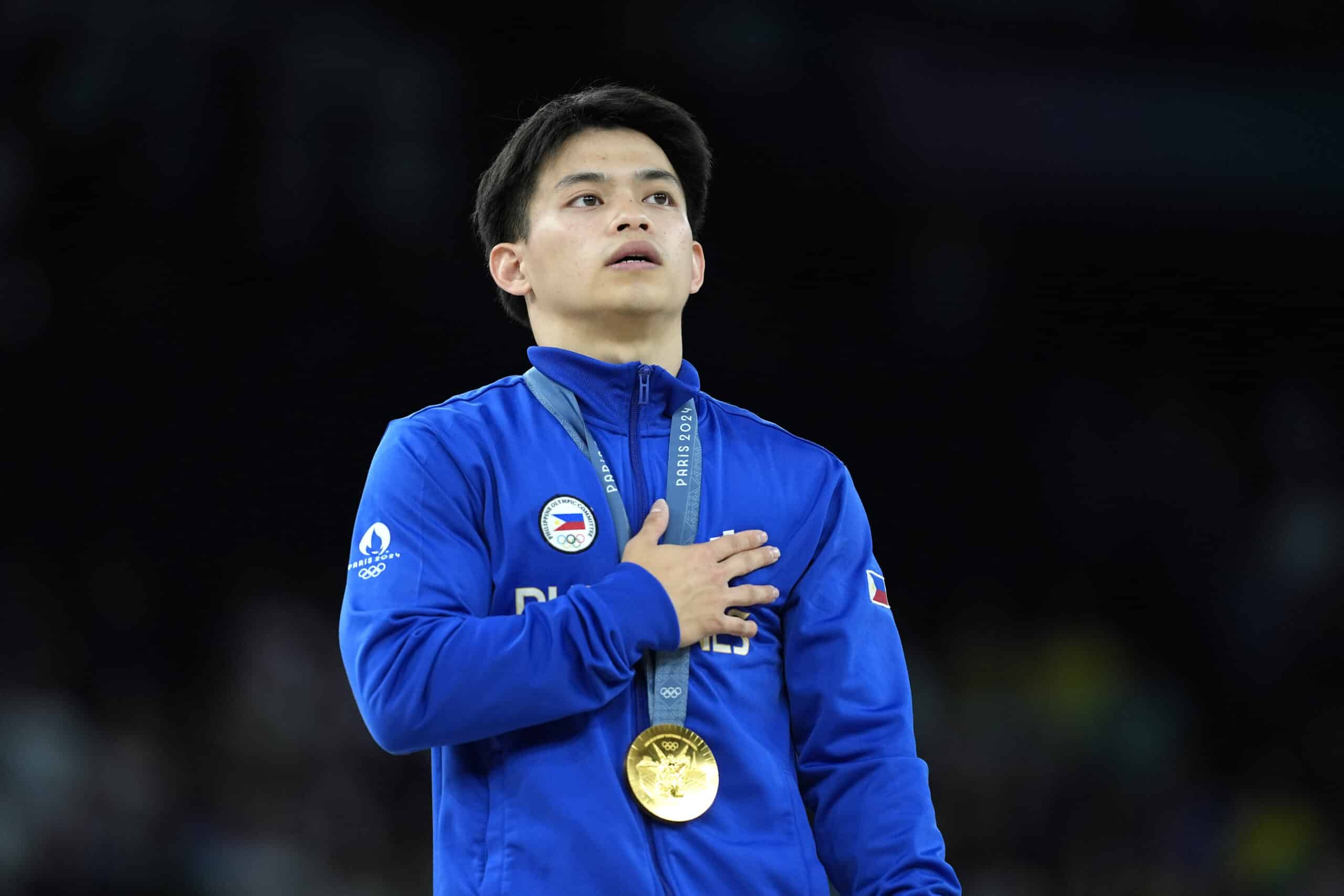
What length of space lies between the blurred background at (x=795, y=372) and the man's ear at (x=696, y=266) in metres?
3.45

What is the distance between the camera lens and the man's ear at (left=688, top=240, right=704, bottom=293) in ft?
8.97

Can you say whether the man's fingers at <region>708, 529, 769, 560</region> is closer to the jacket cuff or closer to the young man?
the young man

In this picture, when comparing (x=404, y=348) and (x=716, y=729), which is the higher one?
(x=404, y=348)

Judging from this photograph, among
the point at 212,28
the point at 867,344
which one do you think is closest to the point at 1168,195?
the point at 867,344

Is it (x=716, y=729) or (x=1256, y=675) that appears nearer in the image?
(x=716, y=729)

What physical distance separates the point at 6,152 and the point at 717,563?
521 cm

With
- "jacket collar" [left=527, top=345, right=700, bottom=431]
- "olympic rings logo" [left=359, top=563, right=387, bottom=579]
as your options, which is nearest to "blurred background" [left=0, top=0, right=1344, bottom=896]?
"jacket collar" [left=527, top=345, right=700, bottom=431]

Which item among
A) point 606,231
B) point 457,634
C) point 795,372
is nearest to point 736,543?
point 457,634

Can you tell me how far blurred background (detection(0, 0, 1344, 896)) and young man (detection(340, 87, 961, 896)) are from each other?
3.79 meters

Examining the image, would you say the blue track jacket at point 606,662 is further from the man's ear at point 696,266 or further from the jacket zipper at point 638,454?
the man's ear at point 696,266

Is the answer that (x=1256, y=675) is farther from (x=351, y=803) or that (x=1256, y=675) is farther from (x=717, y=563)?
(x=717, y=563)

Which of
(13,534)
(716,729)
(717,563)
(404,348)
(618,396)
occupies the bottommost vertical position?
(716,729)

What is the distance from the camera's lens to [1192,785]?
6.32 m

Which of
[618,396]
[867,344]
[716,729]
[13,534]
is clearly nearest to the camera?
[716,729]
